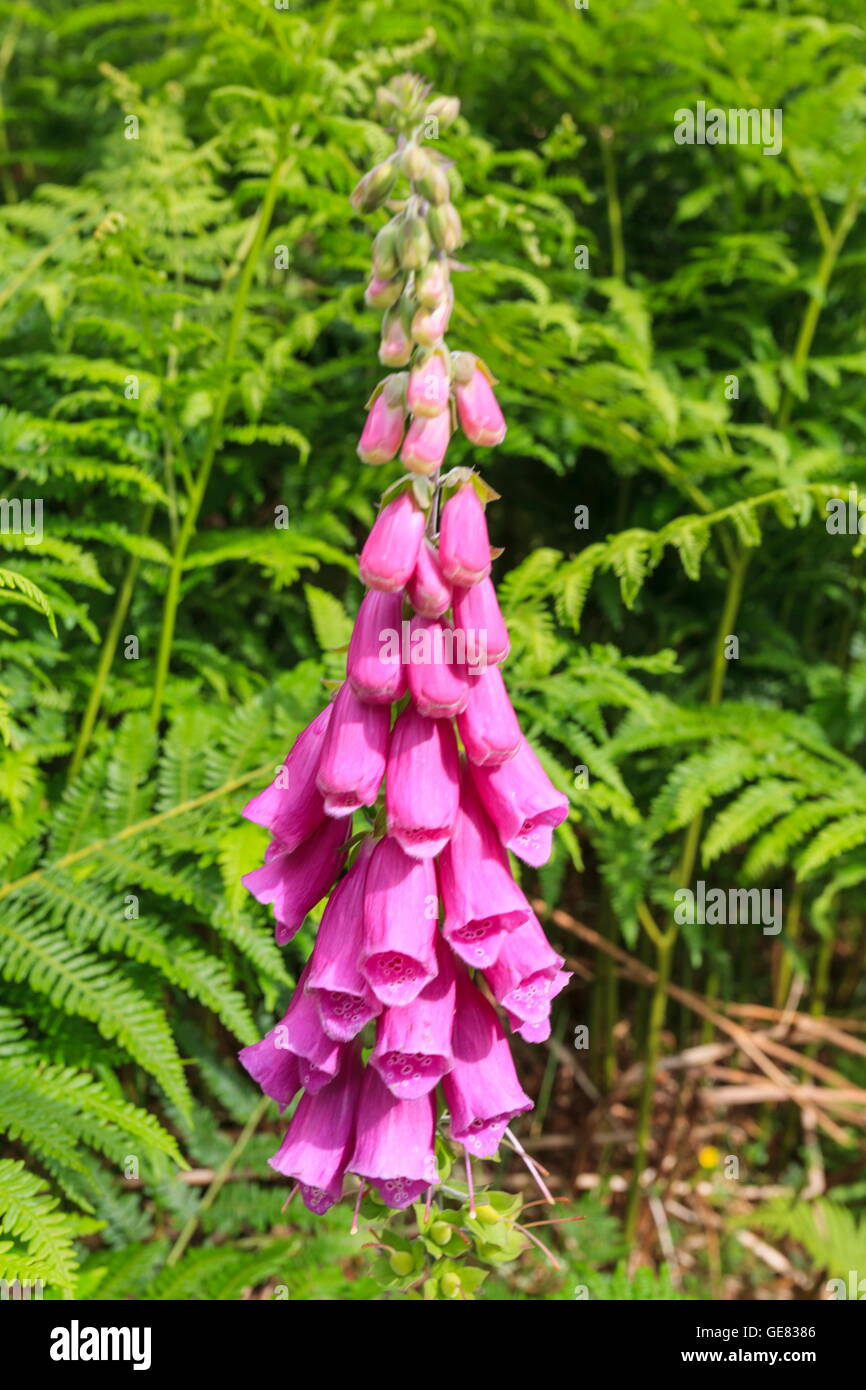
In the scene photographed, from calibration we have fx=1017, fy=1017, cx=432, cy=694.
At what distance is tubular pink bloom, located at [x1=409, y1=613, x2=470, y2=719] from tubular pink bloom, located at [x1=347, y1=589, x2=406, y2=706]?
19mm

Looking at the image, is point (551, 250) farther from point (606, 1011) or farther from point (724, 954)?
point (606, 1011)

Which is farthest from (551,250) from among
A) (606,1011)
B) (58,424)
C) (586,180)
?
(606,1011)

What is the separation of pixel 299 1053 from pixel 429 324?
0.80 metres

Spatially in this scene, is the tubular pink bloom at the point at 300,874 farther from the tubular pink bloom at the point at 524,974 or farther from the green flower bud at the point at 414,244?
the green flower bud at the point at 414,244

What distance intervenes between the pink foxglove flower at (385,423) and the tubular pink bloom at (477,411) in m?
0.06

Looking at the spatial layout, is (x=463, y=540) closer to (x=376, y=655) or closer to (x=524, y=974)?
(x=376, y=655)

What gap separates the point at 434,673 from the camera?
1.09 m

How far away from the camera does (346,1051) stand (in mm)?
1204

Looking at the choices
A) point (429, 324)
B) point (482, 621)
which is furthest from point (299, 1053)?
point (429, 324)

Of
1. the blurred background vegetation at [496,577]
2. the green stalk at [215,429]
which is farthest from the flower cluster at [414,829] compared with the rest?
the green stalk at [215,429]

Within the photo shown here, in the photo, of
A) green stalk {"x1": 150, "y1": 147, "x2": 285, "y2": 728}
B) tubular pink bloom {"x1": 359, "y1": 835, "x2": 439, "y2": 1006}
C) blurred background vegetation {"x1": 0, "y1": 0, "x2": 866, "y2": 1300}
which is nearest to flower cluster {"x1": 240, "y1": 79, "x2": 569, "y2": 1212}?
tubular pink bloom {"x1": 359, "y1": 835, "x2": 439, "y2": 1006}

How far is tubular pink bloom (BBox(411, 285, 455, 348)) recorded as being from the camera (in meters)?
1.03

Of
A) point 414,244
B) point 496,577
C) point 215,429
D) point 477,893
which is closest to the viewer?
point 414,244

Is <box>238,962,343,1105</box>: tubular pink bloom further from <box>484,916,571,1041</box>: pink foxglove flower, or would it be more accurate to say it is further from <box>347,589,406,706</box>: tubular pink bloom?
<box>347,589,406,706</box>: tubular pink bloom
